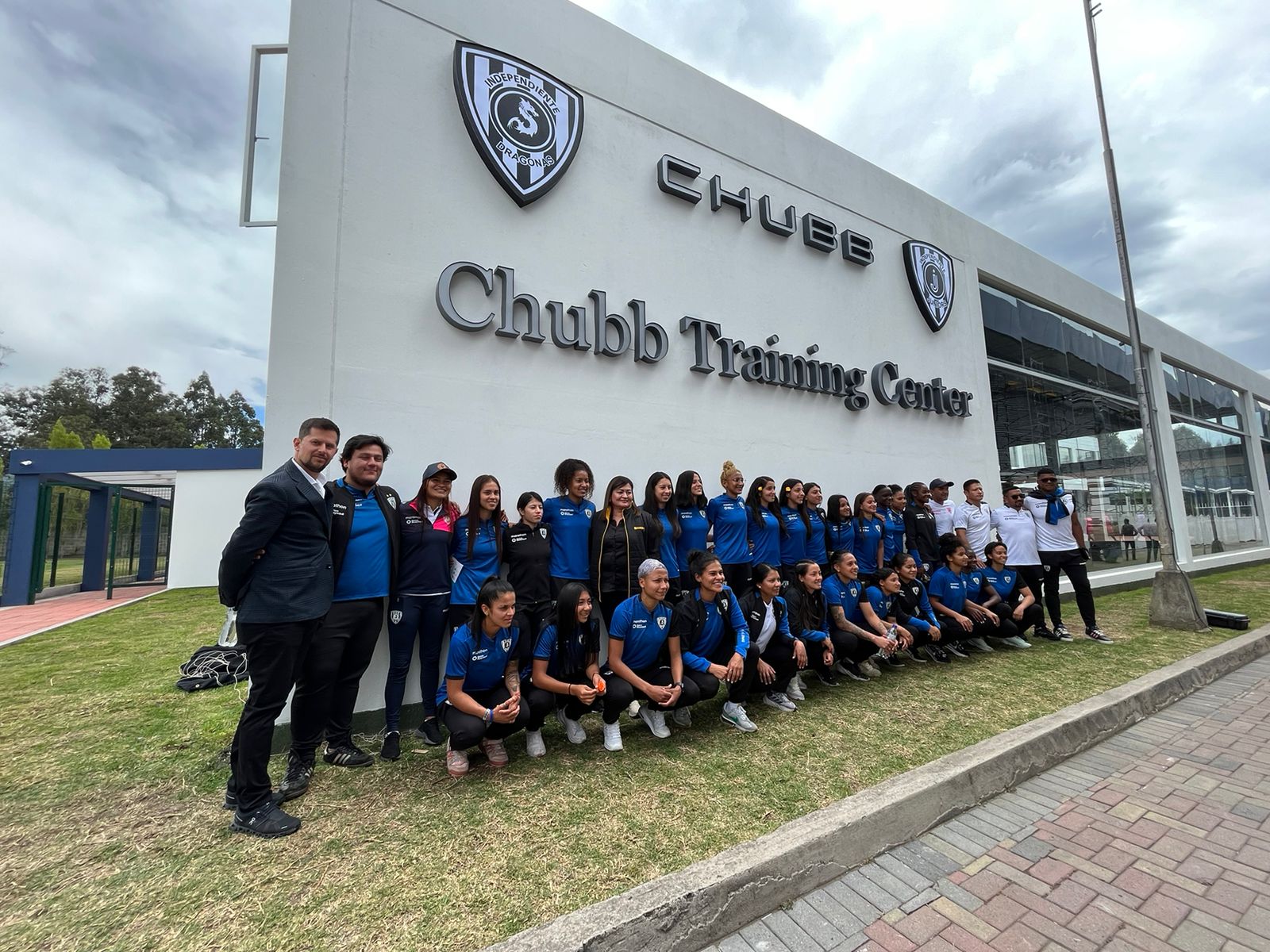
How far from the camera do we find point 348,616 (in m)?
3.20

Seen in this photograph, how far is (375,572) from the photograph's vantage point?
3.34 meters

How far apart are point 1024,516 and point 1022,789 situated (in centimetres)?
426

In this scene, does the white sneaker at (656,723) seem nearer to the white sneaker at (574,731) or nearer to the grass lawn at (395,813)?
the grass lawn at (395,813)

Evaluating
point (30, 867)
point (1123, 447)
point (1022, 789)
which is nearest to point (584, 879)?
point (30, 867)

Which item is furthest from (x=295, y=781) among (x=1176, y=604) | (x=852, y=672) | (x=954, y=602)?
(x=1176, y=604)

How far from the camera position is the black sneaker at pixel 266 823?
2.54m

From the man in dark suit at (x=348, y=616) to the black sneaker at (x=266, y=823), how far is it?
0.34 meters

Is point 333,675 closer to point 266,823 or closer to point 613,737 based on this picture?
point 266,823

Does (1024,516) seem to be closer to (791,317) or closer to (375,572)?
(791,317)

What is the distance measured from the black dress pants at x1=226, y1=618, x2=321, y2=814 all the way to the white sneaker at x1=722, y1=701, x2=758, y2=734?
2.68 m

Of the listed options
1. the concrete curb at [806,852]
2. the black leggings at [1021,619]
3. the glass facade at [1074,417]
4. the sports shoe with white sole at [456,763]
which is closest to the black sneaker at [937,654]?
the black leggings at [1021,619]

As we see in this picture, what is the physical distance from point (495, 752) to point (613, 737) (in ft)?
2.36

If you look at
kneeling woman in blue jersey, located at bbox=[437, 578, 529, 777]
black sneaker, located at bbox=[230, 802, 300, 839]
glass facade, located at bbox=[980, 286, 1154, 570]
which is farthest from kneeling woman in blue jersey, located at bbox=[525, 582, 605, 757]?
glass facade, located at bbox=[980, 286, 1154, 570]

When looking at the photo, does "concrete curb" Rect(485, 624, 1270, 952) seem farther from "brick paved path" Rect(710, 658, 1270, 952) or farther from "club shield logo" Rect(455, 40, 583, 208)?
"club shield logo" Rect(455, 40, 583, 208)
